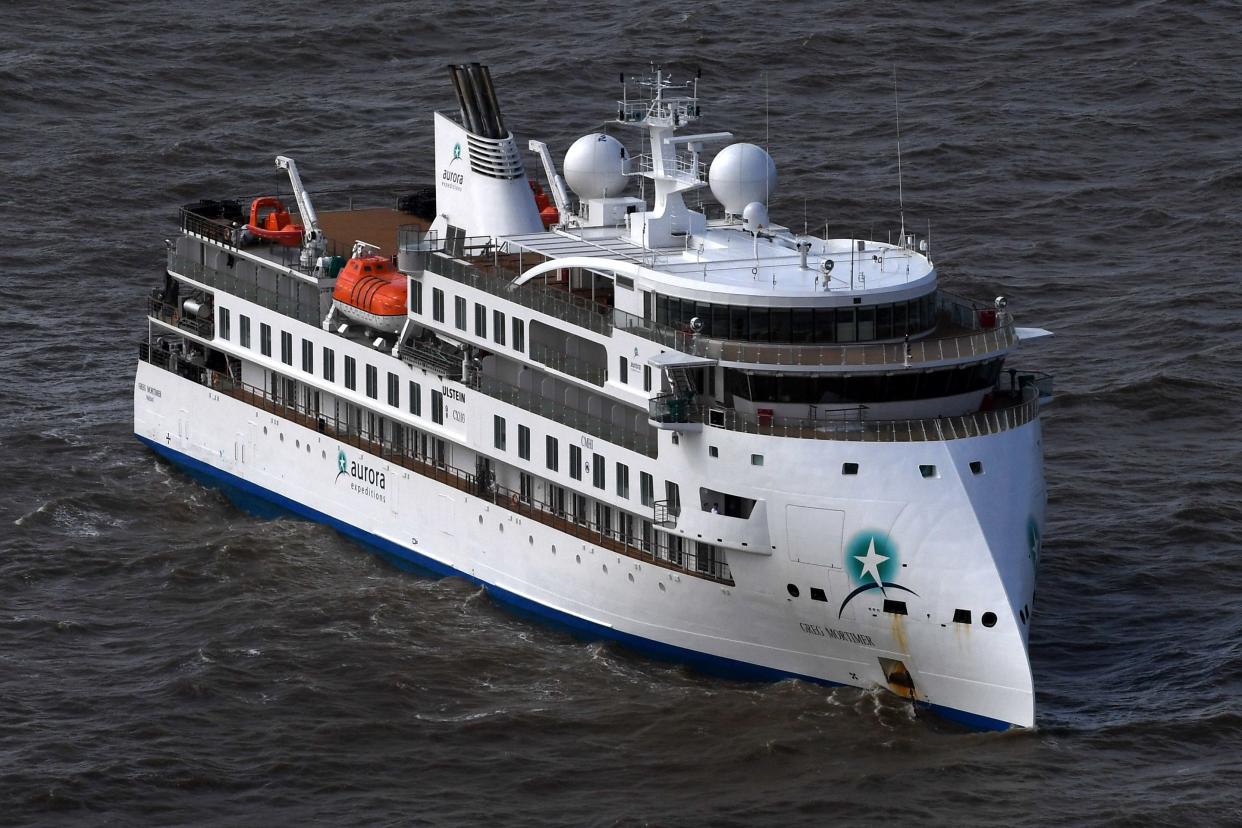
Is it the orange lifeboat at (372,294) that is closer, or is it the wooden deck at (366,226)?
the orange lifeboat at (372,294)

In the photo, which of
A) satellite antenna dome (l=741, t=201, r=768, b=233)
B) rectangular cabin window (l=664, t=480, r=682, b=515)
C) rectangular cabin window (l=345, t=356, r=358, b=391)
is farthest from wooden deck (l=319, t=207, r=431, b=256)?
rectangular cabin window (l=664, t=480, r=682, b=515)

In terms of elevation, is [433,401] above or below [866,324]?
below

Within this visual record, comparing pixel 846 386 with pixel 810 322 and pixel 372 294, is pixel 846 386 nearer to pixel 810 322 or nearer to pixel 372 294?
pixel 810 322

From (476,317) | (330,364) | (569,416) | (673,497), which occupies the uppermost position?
(476,317)

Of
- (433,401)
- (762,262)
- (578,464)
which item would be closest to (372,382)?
(433,401)

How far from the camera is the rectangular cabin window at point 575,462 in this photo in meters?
68.8

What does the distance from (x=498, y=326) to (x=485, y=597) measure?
7677 millimetres

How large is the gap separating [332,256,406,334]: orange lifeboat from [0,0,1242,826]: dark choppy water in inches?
276

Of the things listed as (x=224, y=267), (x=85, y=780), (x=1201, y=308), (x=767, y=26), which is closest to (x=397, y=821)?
(x=85, y=780)

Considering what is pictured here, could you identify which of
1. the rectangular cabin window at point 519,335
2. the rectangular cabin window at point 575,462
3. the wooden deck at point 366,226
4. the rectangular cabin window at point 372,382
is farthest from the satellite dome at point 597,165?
the rectangular cabin window at point 575,462

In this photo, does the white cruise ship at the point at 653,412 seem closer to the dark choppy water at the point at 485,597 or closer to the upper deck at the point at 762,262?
the upper deck at the point at 762,262

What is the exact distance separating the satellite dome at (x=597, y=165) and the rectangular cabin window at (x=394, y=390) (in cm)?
773

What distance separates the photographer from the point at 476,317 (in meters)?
71.8

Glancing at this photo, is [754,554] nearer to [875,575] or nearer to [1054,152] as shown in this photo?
[875,575]
